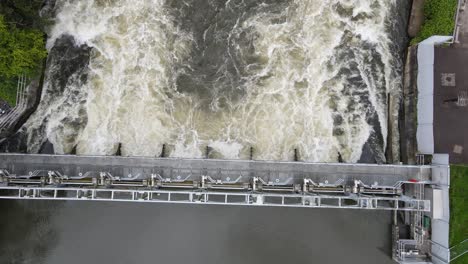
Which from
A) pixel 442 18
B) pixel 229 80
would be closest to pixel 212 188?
pixel 229 80

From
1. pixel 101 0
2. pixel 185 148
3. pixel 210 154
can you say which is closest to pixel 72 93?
pixel 101 0

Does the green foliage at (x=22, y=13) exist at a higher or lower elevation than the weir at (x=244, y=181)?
higher

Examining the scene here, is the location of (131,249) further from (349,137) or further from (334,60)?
(334,60)

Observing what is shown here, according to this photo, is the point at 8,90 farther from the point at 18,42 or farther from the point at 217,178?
the point at 217,178

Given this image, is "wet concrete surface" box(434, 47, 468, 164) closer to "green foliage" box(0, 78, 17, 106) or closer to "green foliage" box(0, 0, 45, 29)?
"green foliage" box(0, 0, 45, 29)

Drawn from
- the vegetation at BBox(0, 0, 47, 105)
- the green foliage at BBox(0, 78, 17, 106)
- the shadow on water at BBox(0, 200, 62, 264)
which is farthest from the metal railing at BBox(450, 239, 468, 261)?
the green foliage at BBox(0, 78, 17, 106)

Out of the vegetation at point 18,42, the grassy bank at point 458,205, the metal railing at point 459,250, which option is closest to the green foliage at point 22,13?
the vegetation at point 18,42

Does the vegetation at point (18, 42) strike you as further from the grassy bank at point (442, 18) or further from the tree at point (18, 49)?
the grassy bank at point (442, 18)
